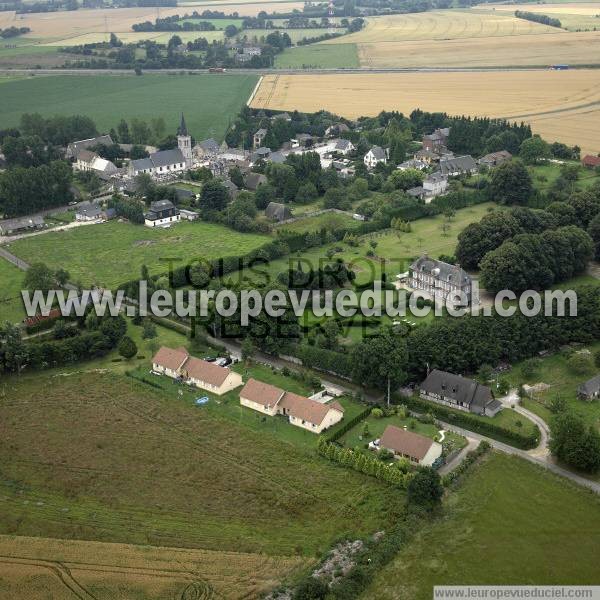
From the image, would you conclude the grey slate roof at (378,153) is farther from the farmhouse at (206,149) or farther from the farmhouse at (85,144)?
the farmhouse at (85,144)

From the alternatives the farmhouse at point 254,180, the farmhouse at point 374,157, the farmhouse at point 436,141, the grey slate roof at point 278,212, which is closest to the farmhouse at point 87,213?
the farmhouse at point 254,180

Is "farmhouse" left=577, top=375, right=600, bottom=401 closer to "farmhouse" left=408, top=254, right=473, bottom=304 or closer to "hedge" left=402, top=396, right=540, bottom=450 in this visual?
"hedge" left=402, top=396, right=540, bottom=450

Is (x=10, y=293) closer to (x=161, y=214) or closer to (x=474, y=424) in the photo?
(x=161, y=214)

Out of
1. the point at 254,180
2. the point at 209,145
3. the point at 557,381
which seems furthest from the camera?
the point at 209,145

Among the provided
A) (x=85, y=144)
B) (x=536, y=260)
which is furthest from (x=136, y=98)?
(x=536, y=260)

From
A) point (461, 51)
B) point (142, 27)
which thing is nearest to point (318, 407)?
point (461, 51)

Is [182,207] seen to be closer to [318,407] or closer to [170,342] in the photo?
[170,342]

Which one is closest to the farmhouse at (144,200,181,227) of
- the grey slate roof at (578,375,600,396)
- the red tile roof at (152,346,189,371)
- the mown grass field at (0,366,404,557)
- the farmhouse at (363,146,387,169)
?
the farmhouse at (363,146,387,169)
